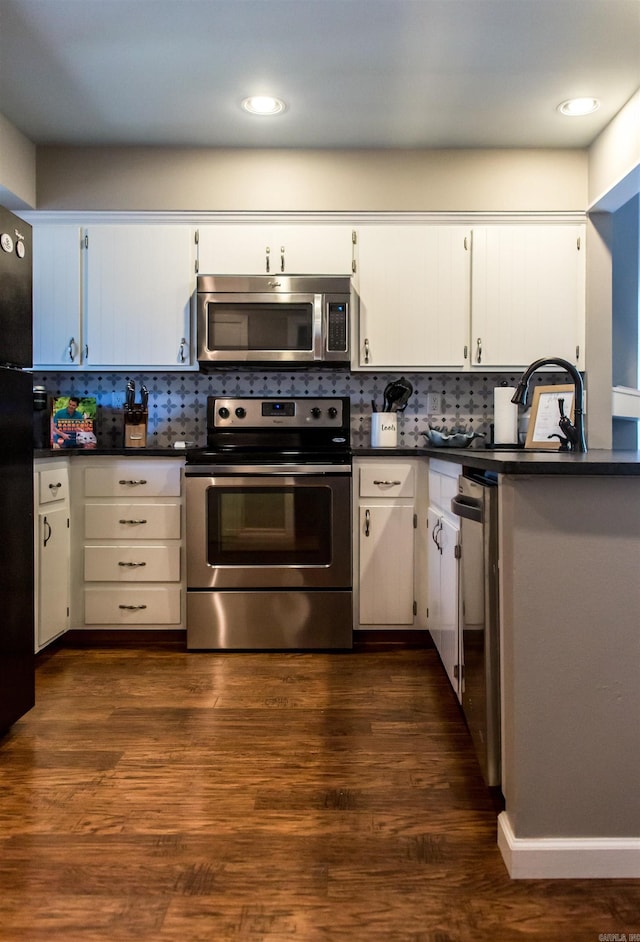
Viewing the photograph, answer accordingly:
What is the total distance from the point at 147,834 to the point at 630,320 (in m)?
3.79

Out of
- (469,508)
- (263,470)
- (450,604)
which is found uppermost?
(263,470)

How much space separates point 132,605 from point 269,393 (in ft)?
4.35

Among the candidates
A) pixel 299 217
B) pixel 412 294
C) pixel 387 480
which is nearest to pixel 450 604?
pixel 387 480

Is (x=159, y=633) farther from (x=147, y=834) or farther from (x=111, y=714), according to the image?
(x=147, y=834)

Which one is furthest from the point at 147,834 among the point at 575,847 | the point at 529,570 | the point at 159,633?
the point at 159,633

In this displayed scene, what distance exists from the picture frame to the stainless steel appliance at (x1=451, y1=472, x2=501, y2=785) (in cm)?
120

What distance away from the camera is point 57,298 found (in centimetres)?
335

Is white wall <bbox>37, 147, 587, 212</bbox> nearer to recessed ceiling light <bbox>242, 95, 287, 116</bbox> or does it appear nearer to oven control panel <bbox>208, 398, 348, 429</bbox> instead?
recessed ceiling light <bbox>242, 95, 287, 116</bbox>

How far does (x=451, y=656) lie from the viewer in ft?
7.45

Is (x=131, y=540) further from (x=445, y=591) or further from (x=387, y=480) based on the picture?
(x=445, y=591)

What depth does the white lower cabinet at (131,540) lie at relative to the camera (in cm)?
314

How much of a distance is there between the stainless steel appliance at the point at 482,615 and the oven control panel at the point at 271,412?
163 cm

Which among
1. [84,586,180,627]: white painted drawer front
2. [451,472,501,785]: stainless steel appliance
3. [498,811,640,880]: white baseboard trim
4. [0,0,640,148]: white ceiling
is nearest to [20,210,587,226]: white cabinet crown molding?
[0,0,640,148]: white ceiling

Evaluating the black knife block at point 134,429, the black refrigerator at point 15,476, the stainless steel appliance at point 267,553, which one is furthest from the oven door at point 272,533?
the black refrigerator at point 15,476
